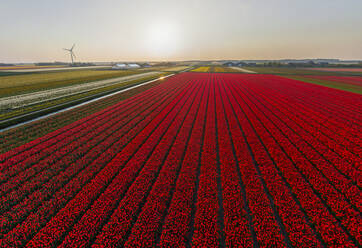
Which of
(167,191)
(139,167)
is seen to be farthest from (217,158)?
(139,167)

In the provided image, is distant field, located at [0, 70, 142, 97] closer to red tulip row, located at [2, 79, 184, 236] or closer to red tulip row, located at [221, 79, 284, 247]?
red tulip row, located at [2, 79, 184, 236]

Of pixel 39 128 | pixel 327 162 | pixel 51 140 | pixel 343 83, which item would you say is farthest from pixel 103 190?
pixel 343 83

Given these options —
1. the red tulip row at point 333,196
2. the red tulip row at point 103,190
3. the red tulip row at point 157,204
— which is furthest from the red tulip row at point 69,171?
the red tulip row at point 333,196

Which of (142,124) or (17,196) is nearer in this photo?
(17,196)

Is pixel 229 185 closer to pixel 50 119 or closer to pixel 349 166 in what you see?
pixel 349 166

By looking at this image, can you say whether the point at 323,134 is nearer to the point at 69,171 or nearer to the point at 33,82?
the point at 69,171

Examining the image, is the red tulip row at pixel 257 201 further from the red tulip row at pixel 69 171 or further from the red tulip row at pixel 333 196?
the red tulip row at pixel 69 171

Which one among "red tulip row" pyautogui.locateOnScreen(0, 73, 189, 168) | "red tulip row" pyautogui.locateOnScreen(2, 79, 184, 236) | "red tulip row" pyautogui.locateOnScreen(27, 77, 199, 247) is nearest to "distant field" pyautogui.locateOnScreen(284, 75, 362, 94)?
"red tulip row" pyautogui.locateOnScreen(27, 77, 199, 247)

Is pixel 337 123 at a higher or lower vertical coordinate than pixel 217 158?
higher

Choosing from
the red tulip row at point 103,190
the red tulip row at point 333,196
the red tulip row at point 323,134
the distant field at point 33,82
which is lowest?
the red tulip row at point 103,190
